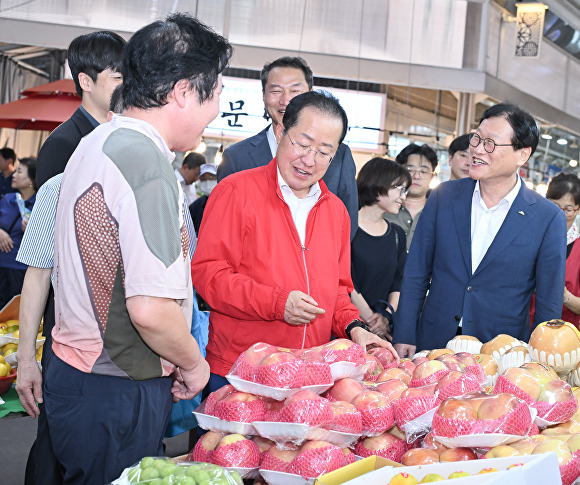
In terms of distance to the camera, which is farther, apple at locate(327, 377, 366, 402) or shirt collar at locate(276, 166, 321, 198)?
shirt collar at locate(276, 166, 321, 198)

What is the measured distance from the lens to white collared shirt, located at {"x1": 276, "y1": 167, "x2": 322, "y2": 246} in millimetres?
2193

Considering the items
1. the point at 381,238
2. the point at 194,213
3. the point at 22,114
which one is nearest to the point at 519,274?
the point at 381,238

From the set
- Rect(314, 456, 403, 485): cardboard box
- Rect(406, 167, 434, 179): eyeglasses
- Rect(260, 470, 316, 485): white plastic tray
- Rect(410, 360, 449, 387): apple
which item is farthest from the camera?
Rect(406, 167, 434, 179): eyeglasses

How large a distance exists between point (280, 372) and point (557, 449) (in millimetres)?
618

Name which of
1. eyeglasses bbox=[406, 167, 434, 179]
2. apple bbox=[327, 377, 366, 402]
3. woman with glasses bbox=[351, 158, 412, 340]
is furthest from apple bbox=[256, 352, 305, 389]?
eyeglasses bbox=[406, 167, 434, 179]

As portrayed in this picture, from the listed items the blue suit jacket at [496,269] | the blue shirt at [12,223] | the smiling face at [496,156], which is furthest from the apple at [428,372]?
the blue shirt at [12,223]

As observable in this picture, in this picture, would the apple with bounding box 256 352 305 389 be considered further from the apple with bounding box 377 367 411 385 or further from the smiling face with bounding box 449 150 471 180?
the smiling face with bounding box 449 150 471 180

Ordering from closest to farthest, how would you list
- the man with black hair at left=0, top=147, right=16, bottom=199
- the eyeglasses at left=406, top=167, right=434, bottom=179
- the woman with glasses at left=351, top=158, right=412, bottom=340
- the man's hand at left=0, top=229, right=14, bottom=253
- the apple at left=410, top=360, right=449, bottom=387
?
the apple at left=410, top=360, right=449, bottom=387 → the woman with glasses at left=351, top=158, right=412, bottom=340 → the eyeglasses at left=406, top=167, right=434, bottom=179 → the man's hand at left=0, top=229, right=14, bottom=253 → the man with black hair at left=0, top=147, right=16, bottom=199

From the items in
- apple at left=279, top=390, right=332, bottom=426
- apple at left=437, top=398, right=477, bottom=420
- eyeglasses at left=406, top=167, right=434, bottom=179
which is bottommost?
apple at left=279, top=390, right=332, bottom=426

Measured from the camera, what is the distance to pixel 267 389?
154cm

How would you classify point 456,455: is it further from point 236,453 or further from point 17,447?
point 17,447

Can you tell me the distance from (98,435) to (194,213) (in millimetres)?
2961

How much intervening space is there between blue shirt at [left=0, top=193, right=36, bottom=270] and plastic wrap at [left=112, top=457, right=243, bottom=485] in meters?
4.47

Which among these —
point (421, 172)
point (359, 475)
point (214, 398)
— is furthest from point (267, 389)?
point (421, 172)
